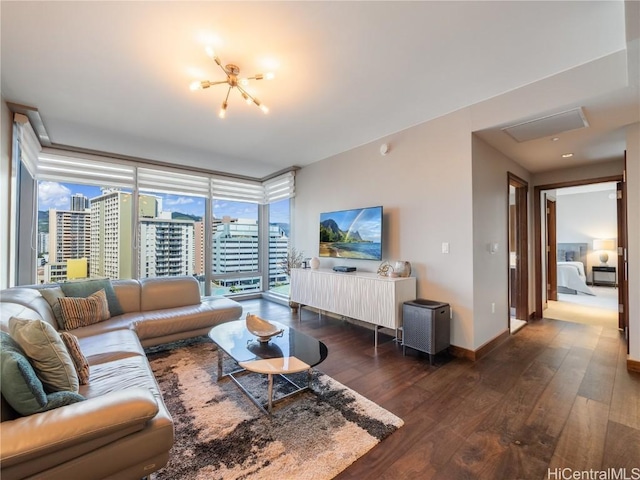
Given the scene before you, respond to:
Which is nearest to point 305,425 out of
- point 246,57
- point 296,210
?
point 246,57

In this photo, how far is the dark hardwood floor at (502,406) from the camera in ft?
5.01

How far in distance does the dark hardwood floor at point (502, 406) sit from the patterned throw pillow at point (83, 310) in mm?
2294

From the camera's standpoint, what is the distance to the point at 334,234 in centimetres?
432

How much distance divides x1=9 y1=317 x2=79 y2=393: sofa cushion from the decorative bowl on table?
1171 mm

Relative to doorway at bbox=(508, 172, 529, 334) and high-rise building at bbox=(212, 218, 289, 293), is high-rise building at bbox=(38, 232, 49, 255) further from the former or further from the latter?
doorway at bbox=(508, 172, 529, 334)

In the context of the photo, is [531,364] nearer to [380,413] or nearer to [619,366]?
[619,366]

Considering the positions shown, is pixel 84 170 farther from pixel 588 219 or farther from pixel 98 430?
pixel 588 219

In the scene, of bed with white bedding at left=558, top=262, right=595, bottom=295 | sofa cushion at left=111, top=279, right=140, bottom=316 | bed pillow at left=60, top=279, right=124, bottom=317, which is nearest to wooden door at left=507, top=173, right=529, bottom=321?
bed with white bedding at left=558, top=262, right=595, bottom=295

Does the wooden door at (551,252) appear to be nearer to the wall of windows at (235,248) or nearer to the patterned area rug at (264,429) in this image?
the patterned area rug at (264,429)

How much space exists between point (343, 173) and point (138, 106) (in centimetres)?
274

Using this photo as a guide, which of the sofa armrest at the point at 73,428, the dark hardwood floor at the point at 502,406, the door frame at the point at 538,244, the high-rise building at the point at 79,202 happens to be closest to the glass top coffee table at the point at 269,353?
the dark hardwood floor at the point at 502,406

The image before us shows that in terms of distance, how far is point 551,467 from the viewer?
1501 mm

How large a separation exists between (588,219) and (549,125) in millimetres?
6905

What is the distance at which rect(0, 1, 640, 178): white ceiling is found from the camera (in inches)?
68.6
